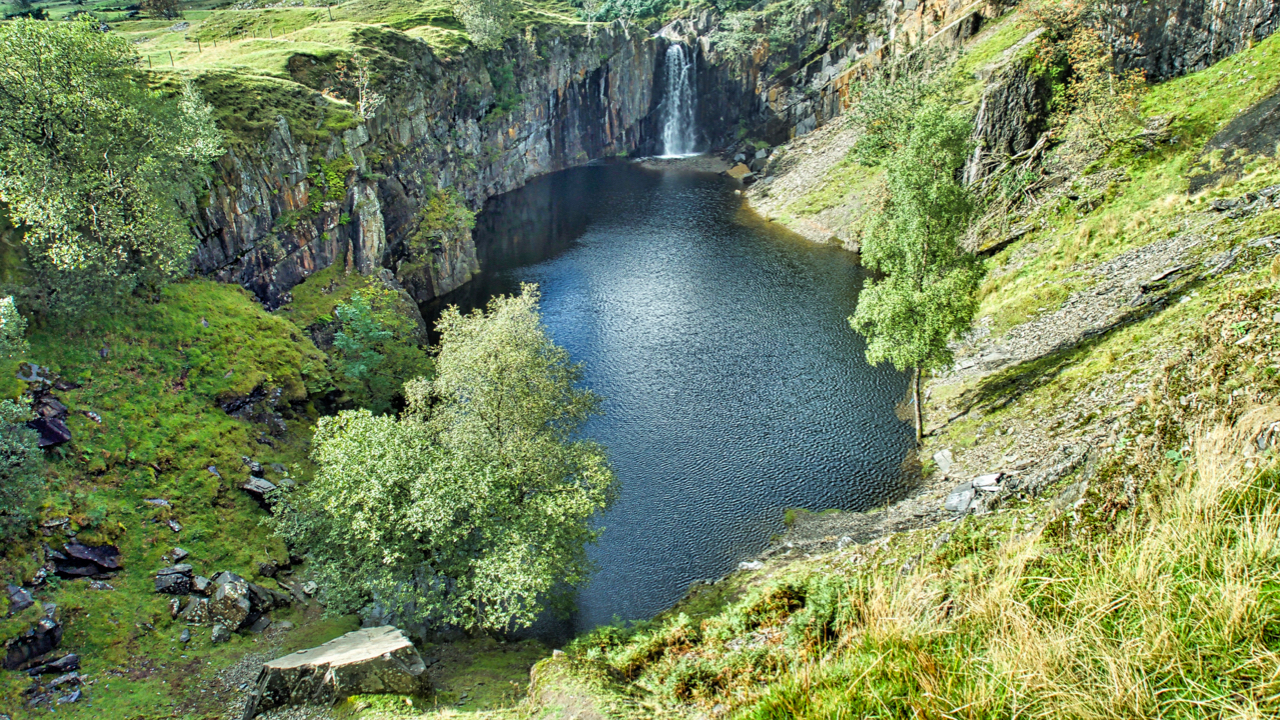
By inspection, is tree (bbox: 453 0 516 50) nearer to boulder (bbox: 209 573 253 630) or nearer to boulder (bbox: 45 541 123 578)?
boulder (bbox: 45 541 123 578)

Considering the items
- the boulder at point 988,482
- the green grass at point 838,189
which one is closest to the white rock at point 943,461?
the boulder at point 988,482

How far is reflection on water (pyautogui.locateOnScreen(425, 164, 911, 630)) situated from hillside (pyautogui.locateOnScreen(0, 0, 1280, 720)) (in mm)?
2745

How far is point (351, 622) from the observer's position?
94.7 feet

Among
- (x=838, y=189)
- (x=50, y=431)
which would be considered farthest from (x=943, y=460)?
(x=838, y=189)

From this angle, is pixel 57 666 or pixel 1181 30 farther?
pixel 1181 30

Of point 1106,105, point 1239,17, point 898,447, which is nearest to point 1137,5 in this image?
point 1239,17

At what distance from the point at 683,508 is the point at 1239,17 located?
6083cm

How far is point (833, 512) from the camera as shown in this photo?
37000 mm

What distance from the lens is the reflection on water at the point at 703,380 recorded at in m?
36.7

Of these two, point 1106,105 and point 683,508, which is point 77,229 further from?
point 1106,105

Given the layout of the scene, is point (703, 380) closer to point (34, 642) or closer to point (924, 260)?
point (924, 260)

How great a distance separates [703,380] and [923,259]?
56.9 feet

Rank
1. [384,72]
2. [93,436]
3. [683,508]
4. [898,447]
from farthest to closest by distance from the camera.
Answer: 1. [384,72]
2. [898,447]
3. [683,508]
4. [93,436]

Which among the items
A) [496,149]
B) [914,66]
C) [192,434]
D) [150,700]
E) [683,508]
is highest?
[914,66]
